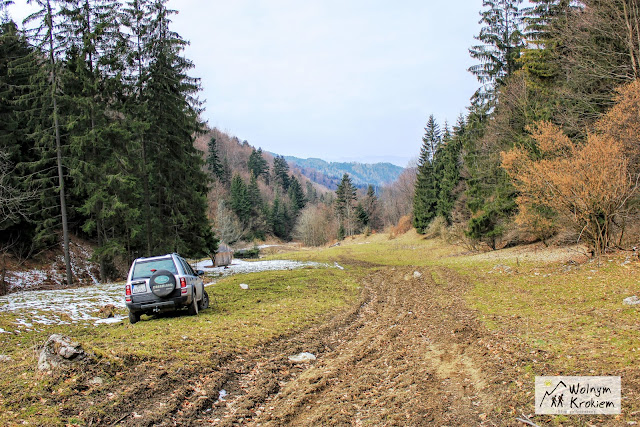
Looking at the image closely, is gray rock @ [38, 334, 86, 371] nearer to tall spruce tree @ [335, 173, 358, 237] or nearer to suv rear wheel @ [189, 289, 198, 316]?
suv rear wheel @ [189, 289, 198, 316]

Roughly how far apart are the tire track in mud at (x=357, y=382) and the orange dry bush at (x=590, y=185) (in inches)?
325

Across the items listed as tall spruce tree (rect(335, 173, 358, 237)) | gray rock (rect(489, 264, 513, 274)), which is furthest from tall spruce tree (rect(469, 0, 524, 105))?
tall spruce tree (rect(335, 173, 358, 237))

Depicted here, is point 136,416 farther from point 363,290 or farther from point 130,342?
point 363,290

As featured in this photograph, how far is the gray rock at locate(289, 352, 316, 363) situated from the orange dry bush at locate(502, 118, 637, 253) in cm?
1244

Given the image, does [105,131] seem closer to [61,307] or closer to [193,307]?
[61,307]

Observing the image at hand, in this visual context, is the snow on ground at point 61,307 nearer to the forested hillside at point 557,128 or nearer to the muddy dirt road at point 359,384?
the muddy dirt road at point 359,384

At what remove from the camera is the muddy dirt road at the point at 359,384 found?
4.49 metres

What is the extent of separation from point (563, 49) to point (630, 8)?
15.7 feet

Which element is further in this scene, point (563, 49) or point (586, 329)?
point (563, 49)

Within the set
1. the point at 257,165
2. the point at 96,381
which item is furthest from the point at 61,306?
the point at 257,165

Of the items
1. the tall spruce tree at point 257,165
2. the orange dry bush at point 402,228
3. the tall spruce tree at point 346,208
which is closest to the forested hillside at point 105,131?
the orange dry bush at point 402,228

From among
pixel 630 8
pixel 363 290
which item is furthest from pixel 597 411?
pixel 630 8

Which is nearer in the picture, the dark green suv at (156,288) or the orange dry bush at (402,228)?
the dark green suv at (156,288)

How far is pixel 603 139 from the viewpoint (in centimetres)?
1422
